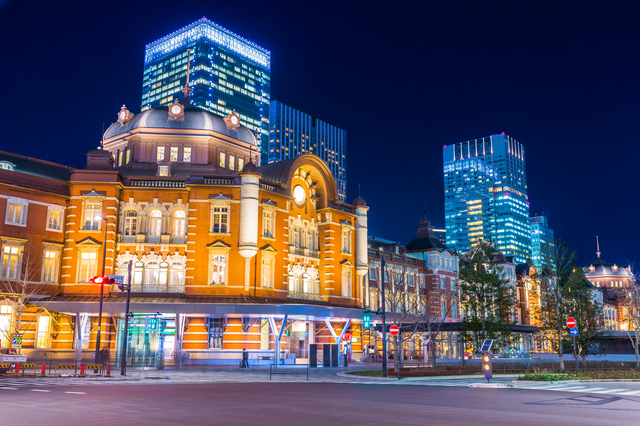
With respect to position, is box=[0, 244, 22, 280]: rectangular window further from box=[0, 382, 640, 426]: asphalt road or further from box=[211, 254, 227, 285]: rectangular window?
box=[0, 382, 640, 426]: asphalt road

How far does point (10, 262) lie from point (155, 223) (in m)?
11.2

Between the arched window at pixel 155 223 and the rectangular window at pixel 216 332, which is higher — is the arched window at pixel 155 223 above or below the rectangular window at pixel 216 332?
above

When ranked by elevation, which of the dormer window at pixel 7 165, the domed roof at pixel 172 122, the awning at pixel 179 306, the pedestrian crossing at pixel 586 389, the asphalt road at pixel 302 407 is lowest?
the pedestrian crossing at pixel 586 389

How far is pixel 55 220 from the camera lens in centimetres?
4719

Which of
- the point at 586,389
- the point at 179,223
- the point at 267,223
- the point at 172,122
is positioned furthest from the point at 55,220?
the point at 586,389

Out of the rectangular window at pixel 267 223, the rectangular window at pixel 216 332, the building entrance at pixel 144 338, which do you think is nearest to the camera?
the rectangular window at pixel 216 332

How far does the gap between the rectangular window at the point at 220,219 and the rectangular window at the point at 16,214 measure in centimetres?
1441

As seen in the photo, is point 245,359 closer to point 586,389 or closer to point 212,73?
point 586,389

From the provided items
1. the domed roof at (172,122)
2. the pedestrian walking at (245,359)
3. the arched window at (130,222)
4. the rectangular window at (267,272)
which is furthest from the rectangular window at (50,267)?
the rectangular window at (267,272)

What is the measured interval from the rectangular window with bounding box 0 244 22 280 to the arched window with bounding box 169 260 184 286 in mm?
11274

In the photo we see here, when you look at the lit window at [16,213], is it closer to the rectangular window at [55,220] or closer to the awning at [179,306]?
the rectangular window at [55,220]

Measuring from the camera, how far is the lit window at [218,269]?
47.8 meters

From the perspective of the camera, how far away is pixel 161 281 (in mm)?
48625

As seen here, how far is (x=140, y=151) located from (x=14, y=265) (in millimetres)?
16335
